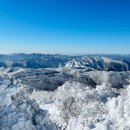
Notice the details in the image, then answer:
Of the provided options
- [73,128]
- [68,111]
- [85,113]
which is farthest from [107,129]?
[68,111]

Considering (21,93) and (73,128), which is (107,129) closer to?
(73,128)

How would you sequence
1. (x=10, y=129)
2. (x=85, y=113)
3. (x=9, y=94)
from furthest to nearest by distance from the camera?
(x=85, y=113) → (x=9, y=94) → (x=10, y=129)

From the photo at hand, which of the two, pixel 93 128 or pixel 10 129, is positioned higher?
pixel 10 129

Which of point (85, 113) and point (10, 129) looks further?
point (85, 113)

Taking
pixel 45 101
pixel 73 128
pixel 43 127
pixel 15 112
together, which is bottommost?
pixel 45 101

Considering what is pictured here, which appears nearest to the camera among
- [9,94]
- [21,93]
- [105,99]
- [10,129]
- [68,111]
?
[10,129]

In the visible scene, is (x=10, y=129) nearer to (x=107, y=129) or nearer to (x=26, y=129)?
(x=26, y=129)

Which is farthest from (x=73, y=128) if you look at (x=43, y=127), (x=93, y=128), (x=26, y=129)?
(x=26, y=129)

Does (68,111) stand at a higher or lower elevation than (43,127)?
lower

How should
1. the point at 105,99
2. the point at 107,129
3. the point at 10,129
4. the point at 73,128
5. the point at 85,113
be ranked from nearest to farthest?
the point at 10,129
the point at 107,129
the point at 73,128
the point at 85,113
the point at 105,99
